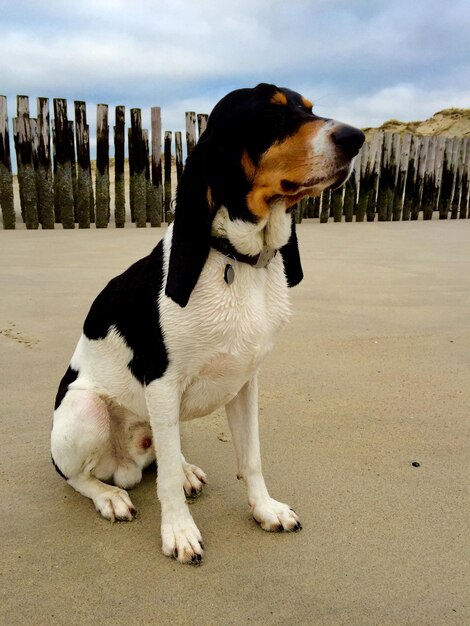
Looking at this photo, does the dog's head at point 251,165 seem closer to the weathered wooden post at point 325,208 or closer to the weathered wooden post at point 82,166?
the weathered wooden post at point 82,166

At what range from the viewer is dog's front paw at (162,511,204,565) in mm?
2215

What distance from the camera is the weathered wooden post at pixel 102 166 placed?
9055 mm

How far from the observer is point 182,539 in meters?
2.26

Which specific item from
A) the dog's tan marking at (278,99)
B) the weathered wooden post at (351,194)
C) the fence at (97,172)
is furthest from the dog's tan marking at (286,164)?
the weathered wooden post at (351,194)

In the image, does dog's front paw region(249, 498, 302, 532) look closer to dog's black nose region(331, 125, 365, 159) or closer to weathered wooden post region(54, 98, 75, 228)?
dog's black nose region(331, 125, 365, 159)

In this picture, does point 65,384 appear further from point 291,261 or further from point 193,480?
point 291,261

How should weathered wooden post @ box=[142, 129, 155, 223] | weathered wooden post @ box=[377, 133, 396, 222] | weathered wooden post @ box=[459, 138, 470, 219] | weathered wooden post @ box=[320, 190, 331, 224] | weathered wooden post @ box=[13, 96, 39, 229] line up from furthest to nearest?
weathered wooden post @ box=[459, 138, 470, 219]
weathered wooden post @ box=[377, 133, 396, 222]
weathered wooden post @ box=[320, 190, 331, 224]
weathered wooden post @ box=[142, 129, 155, 223]
weathered wooden post @ box=[13, 96, 39, 229]

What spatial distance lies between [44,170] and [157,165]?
179cm

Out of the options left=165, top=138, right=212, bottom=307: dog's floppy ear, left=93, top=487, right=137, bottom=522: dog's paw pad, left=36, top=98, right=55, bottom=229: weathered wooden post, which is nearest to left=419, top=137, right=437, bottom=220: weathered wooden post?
left=36, top=98, right=55, bottom=229: weathered wooden post

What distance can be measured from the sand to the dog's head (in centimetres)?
102

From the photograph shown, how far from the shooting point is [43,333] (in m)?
4.43

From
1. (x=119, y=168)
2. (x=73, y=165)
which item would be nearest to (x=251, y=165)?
(x=73, y=165)

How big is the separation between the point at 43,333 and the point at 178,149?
6.08 m

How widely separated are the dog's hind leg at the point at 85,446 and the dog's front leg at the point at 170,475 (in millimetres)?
267
